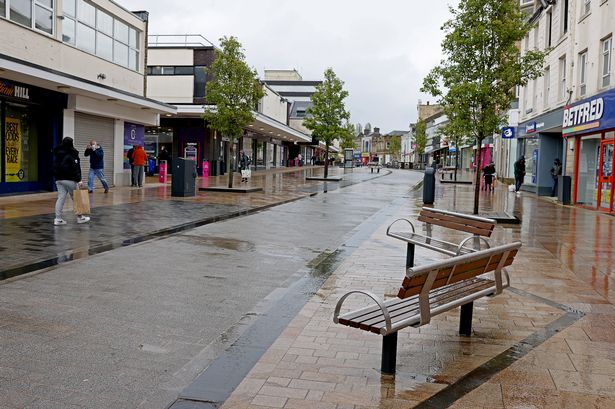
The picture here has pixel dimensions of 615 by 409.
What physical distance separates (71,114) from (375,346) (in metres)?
18.4

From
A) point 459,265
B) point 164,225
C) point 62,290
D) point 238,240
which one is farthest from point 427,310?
point 164,225

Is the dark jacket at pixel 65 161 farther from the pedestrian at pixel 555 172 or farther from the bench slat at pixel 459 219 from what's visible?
the pedestrian at pixel 555 172

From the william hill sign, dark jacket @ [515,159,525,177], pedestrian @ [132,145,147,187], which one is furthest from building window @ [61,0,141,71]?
dark jacket @ [515,159,525,177]

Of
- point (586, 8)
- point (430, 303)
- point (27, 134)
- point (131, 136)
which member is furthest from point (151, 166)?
point (430, 303)

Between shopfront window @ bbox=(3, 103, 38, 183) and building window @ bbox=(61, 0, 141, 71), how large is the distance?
306 cm

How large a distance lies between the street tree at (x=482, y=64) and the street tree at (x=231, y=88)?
9.70 m

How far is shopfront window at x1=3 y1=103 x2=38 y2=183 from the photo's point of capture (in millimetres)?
18281

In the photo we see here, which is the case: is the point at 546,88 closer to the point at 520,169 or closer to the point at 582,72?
the point at 520,169

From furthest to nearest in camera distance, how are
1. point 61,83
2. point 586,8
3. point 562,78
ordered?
A: point 562,78 < point 586,8 < point 61,83

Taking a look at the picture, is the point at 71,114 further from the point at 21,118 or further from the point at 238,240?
the point at 238,240

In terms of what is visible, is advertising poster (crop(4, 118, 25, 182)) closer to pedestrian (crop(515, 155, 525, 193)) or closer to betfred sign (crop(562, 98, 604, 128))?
betfred sign (crop(562, 98, 604, 128))

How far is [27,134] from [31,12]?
381 centimetres

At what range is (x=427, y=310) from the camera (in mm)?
4469

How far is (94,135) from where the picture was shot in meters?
22.8
